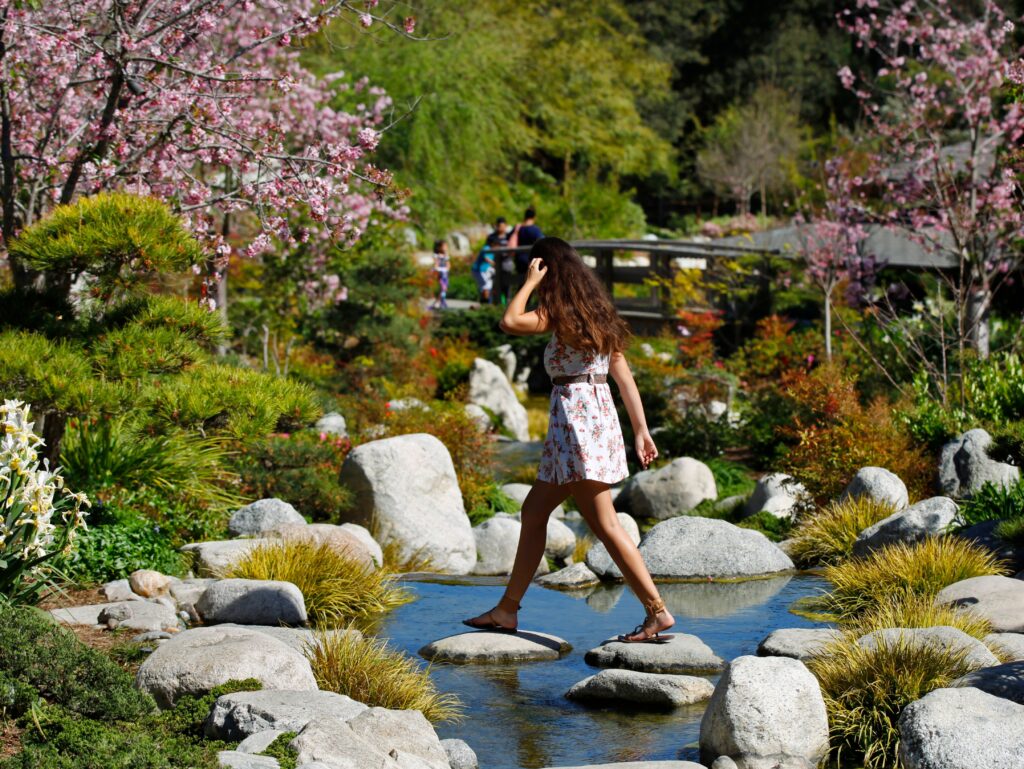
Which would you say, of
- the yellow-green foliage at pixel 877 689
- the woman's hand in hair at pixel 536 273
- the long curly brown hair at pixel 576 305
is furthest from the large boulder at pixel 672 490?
the yellow-green foliage at pixel 877 689

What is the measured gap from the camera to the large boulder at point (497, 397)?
681 inches

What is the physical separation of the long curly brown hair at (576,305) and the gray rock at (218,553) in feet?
8.98

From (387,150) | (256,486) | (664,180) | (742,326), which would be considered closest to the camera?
(256,486)

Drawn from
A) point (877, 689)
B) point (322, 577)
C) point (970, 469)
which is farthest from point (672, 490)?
point (877, 689)

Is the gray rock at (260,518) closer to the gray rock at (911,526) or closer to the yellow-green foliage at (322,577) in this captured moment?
the yellow-green foliage at (322,577)

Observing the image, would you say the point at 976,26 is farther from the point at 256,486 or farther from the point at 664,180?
the point at 664,180

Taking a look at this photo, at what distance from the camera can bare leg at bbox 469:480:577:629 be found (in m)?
6.51

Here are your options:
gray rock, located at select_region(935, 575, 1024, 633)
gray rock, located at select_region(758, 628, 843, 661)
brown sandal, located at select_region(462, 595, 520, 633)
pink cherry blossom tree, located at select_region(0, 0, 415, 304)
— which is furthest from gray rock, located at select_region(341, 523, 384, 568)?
gray rock, located at select_region(935, 575, 1024, 633)

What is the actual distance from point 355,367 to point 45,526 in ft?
33.7

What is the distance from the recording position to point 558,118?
3984cm

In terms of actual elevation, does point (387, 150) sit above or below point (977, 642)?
above

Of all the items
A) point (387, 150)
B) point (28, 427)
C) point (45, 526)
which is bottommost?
point (45, 526)

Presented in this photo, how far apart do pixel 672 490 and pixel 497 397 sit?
5.54 m

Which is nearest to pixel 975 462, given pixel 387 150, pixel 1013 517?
pixel 1013 517
